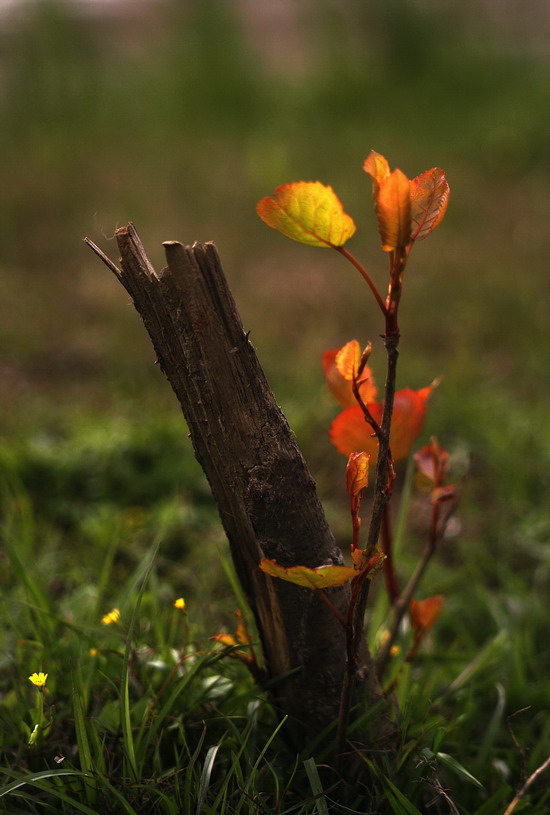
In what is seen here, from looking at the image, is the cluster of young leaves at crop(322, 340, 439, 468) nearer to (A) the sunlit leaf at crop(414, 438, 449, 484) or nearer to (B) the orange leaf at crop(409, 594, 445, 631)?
(A) the sunlit leaf at crop(414, 438, 449, 484)

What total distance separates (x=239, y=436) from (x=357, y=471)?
16 centimetres

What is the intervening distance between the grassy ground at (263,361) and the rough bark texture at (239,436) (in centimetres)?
17

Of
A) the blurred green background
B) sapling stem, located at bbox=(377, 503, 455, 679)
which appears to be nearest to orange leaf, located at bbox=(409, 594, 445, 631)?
sapling stem, located at bbox=(377, 503, 455, 679)

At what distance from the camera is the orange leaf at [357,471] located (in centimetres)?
100

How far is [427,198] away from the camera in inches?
35.9

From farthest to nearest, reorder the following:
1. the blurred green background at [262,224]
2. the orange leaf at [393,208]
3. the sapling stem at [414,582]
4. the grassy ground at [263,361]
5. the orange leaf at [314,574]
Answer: the blurred green background at [262,224]
the sapling stem at [414,582]
the grassy ground at [263,361]
the orange leaf at [314,574]
the orange leaf at [393,208]

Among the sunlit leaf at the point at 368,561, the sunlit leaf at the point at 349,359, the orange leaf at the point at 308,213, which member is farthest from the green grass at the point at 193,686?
the orange leaf at the point at 308,213

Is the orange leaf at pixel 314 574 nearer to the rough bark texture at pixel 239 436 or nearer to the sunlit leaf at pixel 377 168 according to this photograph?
the rough bark texture at pixel 239 436

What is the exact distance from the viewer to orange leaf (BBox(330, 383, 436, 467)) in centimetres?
110

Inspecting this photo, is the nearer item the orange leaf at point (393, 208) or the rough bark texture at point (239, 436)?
the orange leaf at point (393, 208)

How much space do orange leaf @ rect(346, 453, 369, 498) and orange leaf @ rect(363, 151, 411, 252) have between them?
0.85ft

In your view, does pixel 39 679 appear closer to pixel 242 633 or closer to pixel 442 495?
pixel 242 633

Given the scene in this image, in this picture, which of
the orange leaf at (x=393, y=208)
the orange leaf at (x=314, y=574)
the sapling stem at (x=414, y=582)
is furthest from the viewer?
the sapling stem at (x=414, y=582)

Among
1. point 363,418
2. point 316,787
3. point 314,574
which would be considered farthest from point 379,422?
point 316,787
